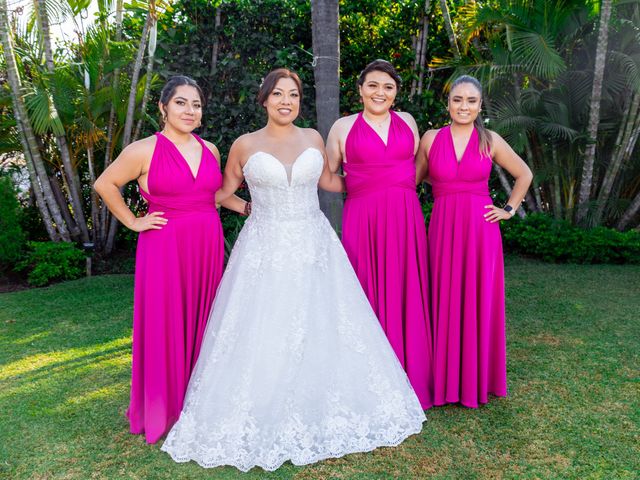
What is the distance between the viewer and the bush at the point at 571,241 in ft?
26.2

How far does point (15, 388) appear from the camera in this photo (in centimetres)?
440

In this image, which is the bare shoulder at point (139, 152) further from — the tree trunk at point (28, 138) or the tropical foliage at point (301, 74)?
the tree trunk at point (28, 138)

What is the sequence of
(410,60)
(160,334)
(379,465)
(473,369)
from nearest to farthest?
(379,465)
(160,334)
(473,369)
(410,60)

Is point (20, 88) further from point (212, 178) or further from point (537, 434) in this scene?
point (537, 434)

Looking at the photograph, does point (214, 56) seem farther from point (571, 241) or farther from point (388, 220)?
point (571, 241)

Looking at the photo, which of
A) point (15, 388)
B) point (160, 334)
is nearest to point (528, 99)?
point (160, 334)

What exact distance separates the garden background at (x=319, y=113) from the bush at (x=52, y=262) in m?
0.02

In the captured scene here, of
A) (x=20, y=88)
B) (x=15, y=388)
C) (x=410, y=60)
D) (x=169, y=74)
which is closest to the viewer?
(x=15, y=388)

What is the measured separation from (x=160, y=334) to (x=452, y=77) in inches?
235

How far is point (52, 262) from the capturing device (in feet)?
25.2

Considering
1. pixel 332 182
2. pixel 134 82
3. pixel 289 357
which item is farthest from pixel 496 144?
pixel 134 82

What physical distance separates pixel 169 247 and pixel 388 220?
4.71 feet

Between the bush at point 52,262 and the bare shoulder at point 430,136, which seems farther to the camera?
the bush at point 52,262

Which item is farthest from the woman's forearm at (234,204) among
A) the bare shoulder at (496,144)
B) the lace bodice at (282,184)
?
the bare shoulder at (496,144)
